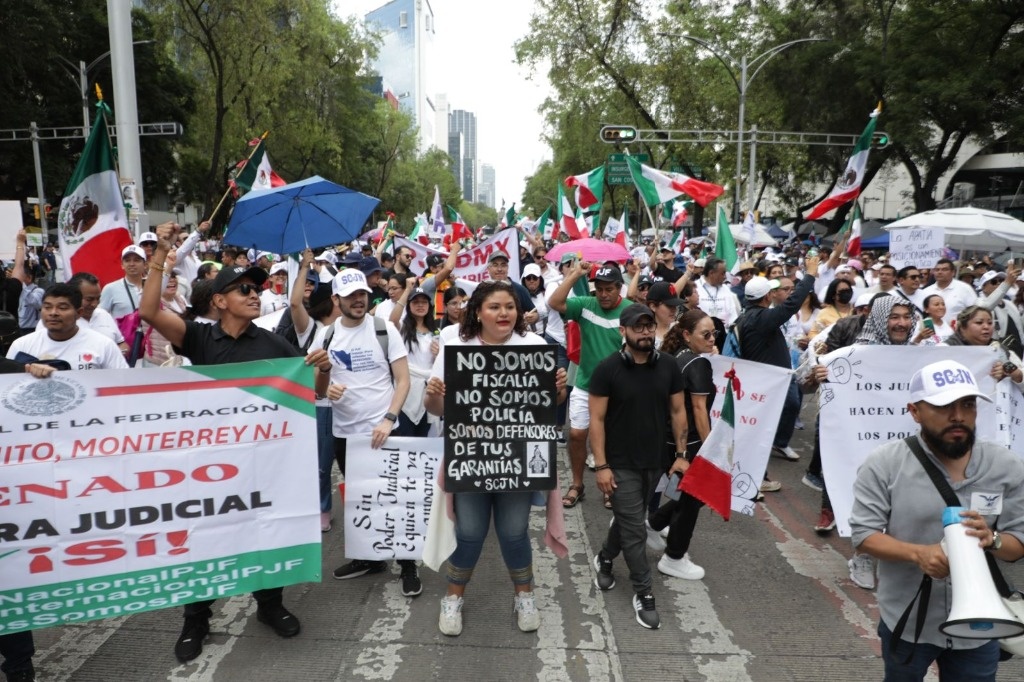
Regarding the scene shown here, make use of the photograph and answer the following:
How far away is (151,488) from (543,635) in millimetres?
2172

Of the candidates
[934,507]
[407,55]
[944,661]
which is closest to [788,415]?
[944,661]

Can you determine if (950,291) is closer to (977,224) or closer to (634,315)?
(977,224)

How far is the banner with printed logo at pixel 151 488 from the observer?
3383 millimetres

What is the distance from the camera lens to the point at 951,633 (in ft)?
7.67

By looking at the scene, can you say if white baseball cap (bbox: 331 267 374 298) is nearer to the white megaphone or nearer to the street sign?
the white megaphone

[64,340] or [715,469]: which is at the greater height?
[64,340]

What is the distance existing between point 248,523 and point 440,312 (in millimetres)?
5381

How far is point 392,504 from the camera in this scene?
4.43m

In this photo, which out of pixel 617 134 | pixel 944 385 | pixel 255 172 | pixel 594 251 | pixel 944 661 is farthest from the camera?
pixel 617 134

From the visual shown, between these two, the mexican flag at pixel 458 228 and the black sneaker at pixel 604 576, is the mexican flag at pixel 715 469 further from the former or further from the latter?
the mexican flag at pixel 458 228

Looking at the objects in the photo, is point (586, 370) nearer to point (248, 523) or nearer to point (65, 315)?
point (248, 523)

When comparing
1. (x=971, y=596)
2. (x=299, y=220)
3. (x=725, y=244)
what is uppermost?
(x=299, y=220)

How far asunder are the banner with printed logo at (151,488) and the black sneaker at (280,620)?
11.7 inches

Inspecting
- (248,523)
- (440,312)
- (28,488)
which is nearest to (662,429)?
(248,523)
